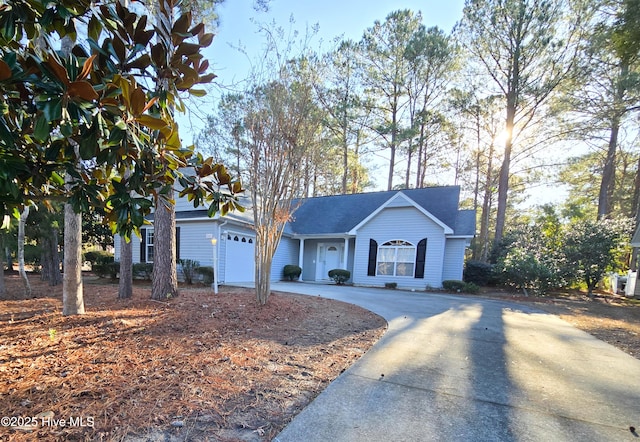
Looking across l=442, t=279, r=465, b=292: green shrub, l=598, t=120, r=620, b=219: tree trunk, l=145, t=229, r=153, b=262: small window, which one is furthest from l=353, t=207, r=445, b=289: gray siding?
l=598, t=120, r=620, b=219: tree trunk

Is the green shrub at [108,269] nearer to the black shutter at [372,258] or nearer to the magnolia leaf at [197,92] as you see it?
the black shutter at [372,258]

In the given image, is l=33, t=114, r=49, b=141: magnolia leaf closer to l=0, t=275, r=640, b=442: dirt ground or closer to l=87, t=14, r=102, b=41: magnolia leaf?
l=87, t=14, r=102, b=41: magnolia leaf

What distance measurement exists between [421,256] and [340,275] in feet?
13.2

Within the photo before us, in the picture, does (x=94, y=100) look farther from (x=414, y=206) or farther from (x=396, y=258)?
(x=396, y=258)

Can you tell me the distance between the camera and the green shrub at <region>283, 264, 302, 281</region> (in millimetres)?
14992

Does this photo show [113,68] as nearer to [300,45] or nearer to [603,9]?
[300,45]

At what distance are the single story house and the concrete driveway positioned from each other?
27.3ft

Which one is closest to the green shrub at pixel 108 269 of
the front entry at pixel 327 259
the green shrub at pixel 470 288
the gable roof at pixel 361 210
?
the gable roof at pixel 361 210

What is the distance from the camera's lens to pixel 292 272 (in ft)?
49.1

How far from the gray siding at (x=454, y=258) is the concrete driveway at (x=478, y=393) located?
8338mm

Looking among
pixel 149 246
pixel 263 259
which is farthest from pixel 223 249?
pixel 263 259

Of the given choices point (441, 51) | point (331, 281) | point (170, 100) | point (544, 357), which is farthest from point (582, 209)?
point (170, 100)

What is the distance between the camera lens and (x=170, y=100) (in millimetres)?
2072

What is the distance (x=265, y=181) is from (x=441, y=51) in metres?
17.2
